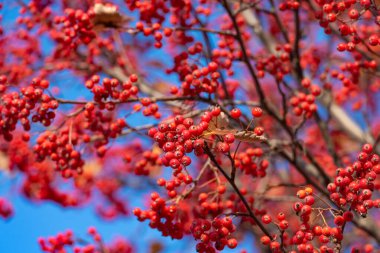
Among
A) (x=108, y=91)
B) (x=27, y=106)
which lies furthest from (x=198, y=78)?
(x=27, y=106)

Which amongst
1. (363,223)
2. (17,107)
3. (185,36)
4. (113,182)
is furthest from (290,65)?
(113,182)

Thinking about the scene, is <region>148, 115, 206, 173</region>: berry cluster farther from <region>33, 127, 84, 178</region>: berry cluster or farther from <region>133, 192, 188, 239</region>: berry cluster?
<region>33, 127, 84, 178</region>: berry cluster

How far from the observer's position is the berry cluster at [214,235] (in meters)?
3.21

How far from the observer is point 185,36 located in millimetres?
4973

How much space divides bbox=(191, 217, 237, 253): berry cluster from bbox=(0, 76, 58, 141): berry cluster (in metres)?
1.53

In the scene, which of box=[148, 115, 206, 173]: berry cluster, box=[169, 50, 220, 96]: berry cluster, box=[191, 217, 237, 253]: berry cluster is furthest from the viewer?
box=[169, 50, 220, 96]: berry cluster

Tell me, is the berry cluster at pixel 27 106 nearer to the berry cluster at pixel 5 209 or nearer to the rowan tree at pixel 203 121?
the rowan tree at pixel 203 121

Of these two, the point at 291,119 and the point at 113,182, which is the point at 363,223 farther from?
the point at 113,182

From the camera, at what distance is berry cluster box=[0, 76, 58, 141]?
396 cm

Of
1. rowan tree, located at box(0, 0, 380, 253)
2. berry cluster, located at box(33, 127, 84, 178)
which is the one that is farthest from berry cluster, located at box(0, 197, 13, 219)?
berry cluster, located at box(33, 127, 84, 178)

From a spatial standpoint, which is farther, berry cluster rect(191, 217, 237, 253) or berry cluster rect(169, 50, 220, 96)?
berry cluster rect(169, 50, 220, 96)

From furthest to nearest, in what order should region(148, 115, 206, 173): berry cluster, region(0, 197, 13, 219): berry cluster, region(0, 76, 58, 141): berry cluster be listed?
region(0, 197, 13, 219): berry cluster < region(0, 76, 58, 141): berry cluster < region(148, 115, 206, 173): berry cluster

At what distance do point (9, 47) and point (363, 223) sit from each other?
5039 mm

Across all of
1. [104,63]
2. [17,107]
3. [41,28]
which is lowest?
[17,107]
